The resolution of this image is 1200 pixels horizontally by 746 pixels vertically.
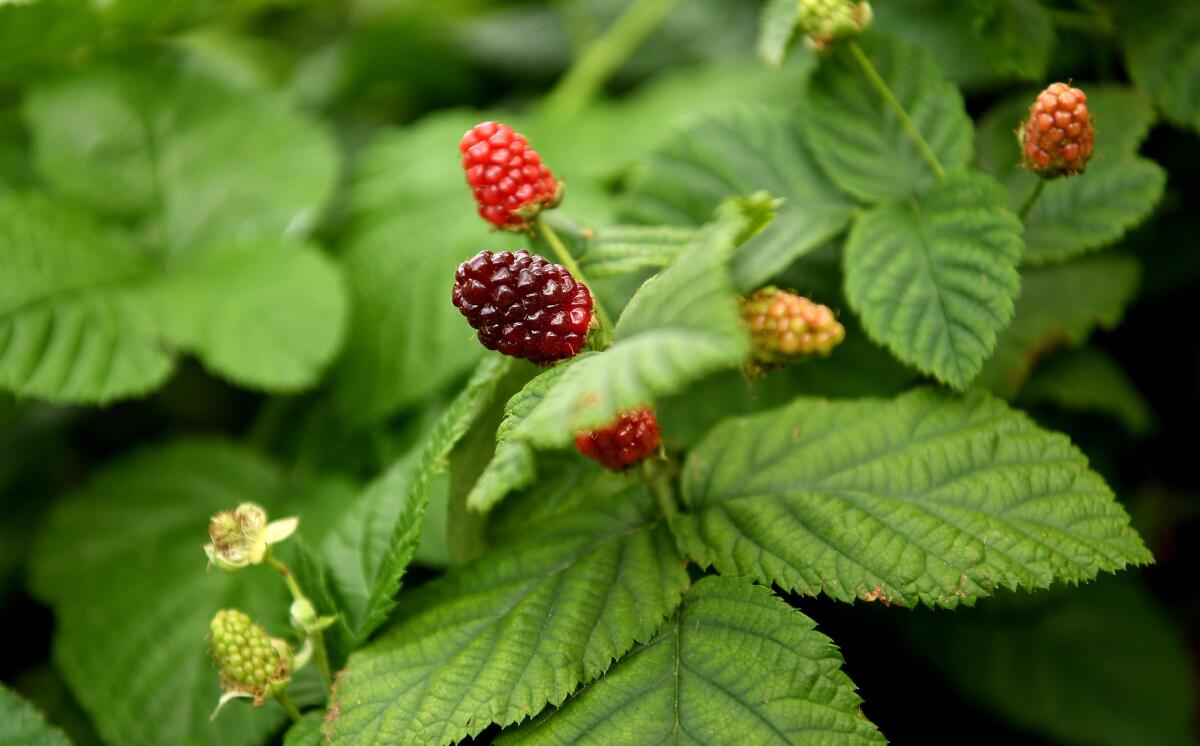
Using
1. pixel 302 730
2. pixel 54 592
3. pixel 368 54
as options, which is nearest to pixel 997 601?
pixel 302 730

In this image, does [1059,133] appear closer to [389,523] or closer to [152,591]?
[389,523]

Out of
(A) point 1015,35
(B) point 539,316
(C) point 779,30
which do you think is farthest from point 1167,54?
(B) point 539,316

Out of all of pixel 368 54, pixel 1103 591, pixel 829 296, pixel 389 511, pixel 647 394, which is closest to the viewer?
pixel 647 394

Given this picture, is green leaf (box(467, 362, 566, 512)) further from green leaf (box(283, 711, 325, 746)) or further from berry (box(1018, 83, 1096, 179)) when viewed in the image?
berry (box(1018, 83, 1096, 179))

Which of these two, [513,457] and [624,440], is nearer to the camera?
[513,457]

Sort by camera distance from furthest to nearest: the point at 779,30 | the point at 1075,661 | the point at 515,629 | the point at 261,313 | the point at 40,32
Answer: the point at 1075,661, the point at 40,32, the point at 261,313, the point at 779,30, the point at 515,629

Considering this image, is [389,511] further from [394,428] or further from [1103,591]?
[1103,591]

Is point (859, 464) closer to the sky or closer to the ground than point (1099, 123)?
closer to the ground

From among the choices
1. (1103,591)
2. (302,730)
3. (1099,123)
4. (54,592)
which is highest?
(1099,123)
